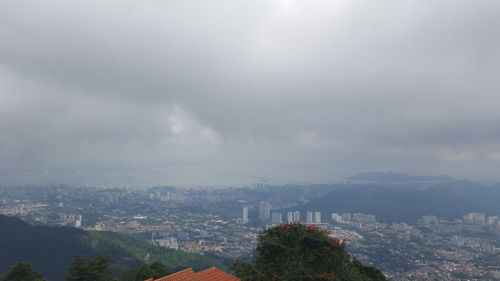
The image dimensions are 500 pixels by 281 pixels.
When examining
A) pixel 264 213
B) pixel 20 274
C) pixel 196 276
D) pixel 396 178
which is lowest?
pixel 264 213

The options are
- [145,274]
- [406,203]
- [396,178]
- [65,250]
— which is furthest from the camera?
[396,178]

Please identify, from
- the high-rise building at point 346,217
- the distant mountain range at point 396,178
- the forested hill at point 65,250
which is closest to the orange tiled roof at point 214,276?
the forested hill at point 65,250

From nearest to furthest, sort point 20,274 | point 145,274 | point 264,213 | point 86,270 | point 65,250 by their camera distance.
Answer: point 86,270 < point 20,274 < point 145,274 < point 65,250 < point 264,213

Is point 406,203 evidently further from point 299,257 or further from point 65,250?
point 299,257

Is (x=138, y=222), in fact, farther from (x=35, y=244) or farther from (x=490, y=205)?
(x=490, y=205)

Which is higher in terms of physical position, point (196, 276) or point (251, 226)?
point (196, 276)

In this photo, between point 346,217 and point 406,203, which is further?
point 406,203

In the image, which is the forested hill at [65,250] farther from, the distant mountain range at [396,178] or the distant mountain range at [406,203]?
the distant mountain range at [396,178]

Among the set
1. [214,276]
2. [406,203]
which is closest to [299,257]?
[214,276]
